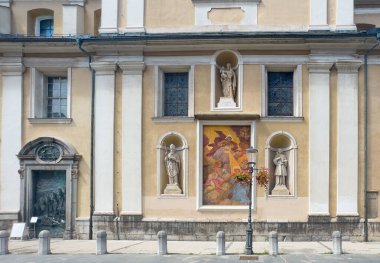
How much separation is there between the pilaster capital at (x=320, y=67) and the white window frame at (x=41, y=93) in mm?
10636

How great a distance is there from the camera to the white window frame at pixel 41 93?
97.7ft

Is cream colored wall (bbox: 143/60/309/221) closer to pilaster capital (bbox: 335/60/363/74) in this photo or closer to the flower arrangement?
pilaster capital (bbox: 335/60/363/74)

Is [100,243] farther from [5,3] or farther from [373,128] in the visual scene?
[5,3]

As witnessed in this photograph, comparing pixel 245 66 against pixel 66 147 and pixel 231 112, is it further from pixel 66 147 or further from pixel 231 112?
pixel 66 147

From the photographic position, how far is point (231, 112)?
28.7 meters

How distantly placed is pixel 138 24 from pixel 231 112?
561cm

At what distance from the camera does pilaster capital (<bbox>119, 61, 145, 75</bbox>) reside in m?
29.0

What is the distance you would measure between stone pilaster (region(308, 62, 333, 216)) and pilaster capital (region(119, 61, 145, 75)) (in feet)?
23.8

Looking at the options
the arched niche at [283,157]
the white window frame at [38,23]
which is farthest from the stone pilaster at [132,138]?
the arched niche at [283,157]

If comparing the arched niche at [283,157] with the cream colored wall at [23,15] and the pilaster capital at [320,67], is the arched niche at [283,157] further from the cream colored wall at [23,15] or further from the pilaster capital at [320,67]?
the cream colored wall at [23,15]

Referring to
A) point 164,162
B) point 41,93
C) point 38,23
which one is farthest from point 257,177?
point 38,23

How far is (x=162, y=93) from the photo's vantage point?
96.9ft

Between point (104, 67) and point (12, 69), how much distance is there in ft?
14.0

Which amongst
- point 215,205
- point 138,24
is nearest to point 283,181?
point 215,205
